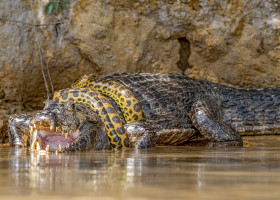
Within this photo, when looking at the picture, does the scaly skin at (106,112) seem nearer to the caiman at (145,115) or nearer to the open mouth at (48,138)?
the caiman at (145,115)

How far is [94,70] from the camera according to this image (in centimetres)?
792

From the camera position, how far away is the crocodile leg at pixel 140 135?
585 centimetres

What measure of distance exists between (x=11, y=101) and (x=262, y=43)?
3.94 metres

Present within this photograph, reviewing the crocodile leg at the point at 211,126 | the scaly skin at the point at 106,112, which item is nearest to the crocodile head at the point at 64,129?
the scaly skin at the point at 106,112

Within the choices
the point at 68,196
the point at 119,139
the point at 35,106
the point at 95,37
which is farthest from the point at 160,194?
the point at 35,106

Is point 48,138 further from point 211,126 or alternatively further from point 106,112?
point 211,126

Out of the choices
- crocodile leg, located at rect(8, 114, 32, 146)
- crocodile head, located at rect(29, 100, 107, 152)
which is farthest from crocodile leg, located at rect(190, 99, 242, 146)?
crocodile leg, located at rect(8, 114, 32, 146)

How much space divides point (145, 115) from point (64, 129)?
205 cm

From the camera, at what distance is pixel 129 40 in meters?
7.77

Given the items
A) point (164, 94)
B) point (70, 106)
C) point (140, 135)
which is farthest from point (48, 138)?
point (164, 94)

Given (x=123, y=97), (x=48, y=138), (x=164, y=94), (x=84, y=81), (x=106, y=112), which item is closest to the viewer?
(x=48, y=138)

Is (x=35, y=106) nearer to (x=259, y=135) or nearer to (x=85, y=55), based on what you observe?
(x=85, y=55)

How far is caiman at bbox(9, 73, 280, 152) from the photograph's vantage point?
493cm

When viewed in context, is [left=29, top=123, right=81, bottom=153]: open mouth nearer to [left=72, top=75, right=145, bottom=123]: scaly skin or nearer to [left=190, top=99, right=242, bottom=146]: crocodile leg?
[left=72, top=75, right=145, bottom=123]: scaly skin
